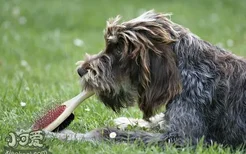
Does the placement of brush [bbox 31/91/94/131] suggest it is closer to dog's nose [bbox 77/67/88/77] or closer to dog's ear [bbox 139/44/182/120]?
dog's nose [bbox 77/67/88/77]

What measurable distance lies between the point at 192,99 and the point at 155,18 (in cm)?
87

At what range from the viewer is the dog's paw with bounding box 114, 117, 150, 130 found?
715 centimetres

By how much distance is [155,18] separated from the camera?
259 inches

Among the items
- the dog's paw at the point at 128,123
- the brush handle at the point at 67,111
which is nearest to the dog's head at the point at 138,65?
the brush handle at the point at 67,111

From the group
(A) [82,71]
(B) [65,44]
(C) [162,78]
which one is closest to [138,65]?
(C) [162,78]

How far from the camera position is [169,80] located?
6398 millimetres

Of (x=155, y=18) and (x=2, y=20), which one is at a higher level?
(x=155, y=18)

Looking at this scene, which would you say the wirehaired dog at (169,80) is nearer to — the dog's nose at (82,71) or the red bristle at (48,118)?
the dog's nose at (82,71)

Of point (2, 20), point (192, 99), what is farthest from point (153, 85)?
point (2, 20)

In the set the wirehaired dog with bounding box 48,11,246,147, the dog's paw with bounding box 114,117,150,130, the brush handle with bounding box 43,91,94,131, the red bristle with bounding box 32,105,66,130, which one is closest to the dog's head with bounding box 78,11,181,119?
the wirehaired dog with bounding box 48,11,246,147

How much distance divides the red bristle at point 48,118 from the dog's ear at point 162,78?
91 centimetres

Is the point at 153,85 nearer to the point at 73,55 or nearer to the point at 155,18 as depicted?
the point at 155,18

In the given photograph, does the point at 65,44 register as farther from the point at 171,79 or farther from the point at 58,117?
the point at 171,79

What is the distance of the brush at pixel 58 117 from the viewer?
6.61 metres
